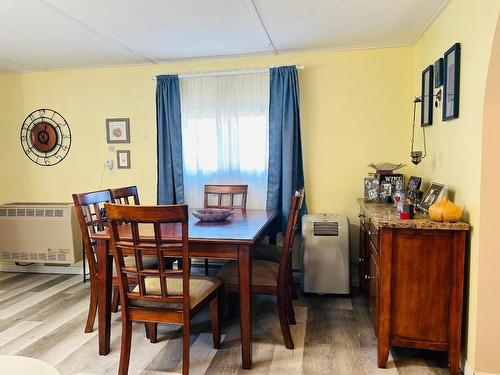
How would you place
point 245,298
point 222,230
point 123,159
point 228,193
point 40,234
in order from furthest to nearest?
point 123,159 < point 40,234 < point 228,193 < point 222,230 < point 245,298

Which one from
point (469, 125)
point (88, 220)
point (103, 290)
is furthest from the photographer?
point (88, 220)

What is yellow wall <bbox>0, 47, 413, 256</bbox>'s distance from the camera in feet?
11.3

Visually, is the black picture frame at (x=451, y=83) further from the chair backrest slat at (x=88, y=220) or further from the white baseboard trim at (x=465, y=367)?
the chair backrest slat at (x=88, y=220)

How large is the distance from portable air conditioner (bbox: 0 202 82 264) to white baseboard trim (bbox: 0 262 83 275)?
19 centimetres

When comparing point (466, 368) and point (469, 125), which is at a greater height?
point (469, 125)

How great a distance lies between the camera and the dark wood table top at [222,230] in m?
2.21

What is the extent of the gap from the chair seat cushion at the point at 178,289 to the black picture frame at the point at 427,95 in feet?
6.63

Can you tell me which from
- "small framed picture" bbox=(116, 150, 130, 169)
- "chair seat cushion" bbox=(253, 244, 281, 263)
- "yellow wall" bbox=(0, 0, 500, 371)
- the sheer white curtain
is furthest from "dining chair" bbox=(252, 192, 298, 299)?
"small framed picture" bbox=(116, 150, 130, 169)

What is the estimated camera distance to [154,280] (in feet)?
7.21

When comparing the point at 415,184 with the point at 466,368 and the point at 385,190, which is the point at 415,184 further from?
the point at 466,368

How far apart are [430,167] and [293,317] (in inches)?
61.3

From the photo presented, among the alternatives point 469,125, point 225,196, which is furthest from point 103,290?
point 469,125

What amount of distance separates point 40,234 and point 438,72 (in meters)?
4.02

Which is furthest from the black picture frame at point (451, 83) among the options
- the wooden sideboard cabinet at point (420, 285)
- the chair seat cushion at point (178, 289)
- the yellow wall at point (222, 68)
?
the chair seat cushion at point (178, 289)
